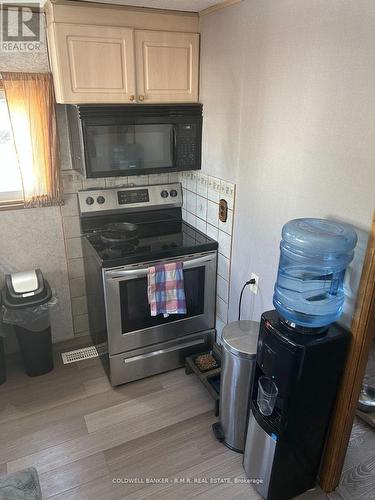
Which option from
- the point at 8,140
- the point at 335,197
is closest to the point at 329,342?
the point at 335,197

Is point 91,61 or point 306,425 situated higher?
point 91,61

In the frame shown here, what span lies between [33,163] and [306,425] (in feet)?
Result: 7.05

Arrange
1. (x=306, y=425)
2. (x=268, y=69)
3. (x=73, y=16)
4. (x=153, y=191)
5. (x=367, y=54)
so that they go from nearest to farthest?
(x=367, y=54) → (x=306, y=425) → (x=268, y=69) → (x=73, y=16) → (x=153, y=191)

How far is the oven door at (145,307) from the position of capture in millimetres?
2205

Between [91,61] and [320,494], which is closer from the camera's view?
[320,494]

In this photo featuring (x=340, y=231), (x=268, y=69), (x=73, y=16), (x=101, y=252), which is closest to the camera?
(x=340, y=231)

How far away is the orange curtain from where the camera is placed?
2.20m

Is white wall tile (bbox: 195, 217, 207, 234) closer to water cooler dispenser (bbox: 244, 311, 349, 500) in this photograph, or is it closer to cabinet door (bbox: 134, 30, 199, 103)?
cabinet door (bbox: 134, 30, 199, 103)

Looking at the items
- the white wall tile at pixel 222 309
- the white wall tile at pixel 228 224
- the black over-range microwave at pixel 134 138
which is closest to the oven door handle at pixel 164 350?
the white wall tile at pixel 222 309

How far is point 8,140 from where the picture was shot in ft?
7.79

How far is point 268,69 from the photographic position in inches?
69.2

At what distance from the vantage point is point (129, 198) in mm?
2705

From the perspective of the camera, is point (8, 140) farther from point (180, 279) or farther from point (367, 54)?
point (367, 54)

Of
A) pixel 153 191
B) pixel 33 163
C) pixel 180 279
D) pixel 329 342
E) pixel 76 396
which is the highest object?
pixel 33 163
